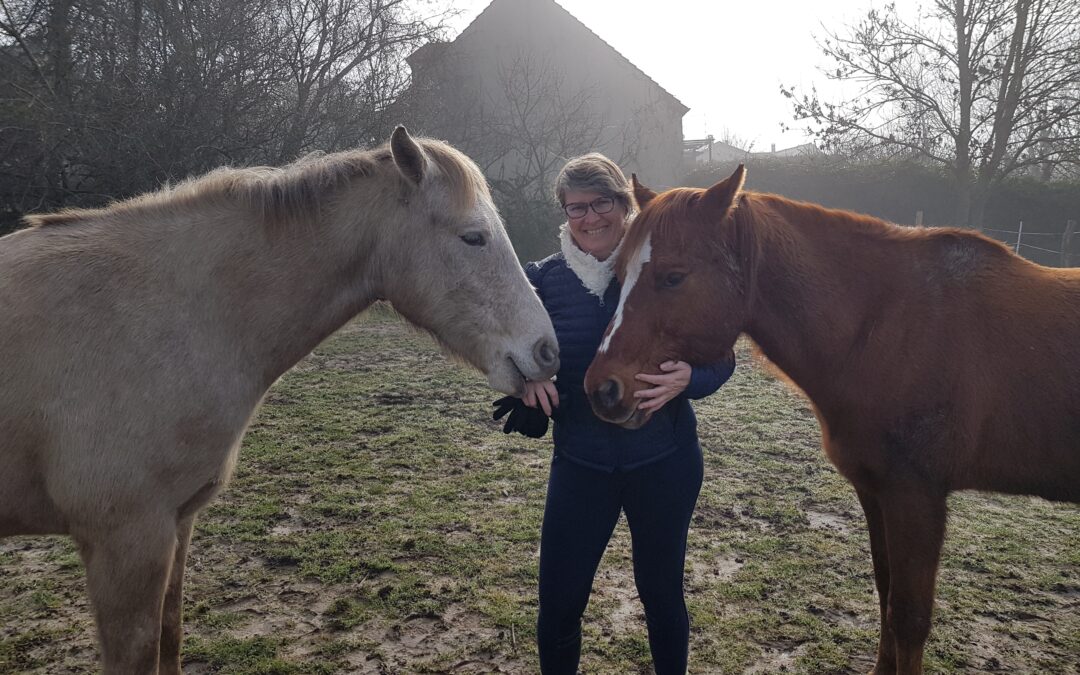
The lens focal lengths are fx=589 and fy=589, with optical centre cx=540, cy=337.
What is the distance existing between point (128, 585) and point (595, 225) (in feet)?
6.54

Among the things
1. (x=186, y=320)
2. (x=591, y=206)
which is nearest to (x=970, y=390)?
(x=591, y=206)

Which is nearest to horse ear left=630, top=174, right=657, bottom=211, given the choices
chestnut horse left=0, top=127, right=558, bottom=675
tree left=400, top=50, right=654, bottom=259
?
chestnut horse left=0, top=127, right=558, bottom=675

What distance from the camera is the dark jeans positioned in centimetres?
213

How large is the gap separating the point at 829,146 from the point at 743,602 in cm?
1761

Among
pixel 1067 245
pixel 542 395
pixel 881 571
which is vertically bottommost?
pixel 881 571

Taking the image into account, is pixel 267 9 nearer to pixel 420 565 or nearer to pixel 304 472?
pixel 304 472

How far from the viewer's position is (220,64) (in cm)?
945

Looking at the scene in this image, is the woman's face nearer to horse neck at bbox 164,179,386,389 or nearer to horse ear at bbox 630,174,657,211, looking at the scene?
horse ear at bbox 630,174,657,211

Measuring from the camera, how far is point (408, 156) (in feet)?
6.95

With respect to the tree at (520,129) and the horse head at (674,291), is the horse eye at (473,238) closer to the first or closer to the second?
the horse head at (674,291)

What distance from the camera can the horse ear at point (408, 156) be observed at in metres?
2.06

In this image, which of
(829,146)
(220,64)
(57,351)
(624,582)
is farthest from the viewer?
(829,146)

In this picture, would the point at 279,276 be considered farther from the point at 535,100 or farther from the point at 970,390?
the point at 535,100

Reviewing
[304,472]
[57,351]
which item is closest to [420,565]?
[304,472]
